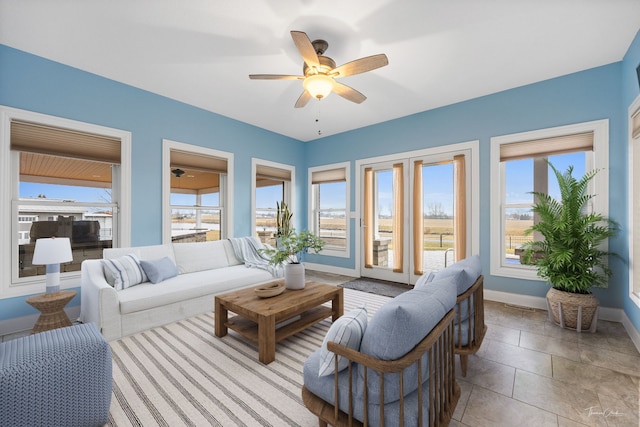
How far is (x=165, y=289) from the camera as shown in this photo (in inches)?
112

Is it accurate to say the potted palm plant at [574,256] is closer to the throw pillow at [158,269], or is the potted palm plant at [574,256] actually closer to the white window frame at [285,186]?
the white window frame at [285,186]

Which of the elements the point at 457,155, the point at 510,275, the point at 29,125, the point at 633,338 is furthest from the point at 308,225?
the point at 633,338

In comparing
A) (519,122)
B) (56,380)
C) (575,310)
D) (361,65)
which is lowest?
(575,310)

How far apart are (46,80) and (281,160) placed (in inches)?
133

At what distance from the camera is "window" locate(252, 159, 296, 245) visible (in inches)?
197

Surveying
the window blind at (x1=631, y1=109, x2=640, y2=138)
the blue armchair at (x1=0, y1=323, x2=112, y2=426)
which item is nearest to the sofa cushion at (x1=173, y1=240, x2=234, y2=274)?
the blue armchair at (x1=0, y1=323, x2=112, y2=426)

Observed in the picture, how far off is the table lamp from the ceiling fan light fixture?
282 cm

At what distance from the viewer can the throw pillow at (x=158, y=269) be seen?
9.89 feet

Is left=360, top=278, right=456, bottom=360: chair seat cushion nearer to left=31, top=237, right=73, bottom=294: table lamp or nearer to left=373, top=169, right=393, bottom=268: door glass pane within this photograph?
left=31, top=237, right=73, bottom=294: table lamp

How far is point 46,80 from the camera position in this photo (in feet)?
9.23

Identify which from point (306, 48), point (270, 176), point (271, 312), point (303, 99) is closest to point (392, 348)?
point (271, 312)

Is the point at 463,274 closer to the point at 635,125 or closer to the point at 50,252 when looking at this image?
the point at 635,125

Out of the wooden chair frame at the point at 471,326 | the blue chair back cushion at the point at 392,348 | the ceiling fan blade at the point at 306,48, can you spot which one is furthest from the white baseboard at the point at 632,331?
the ceiling fan blade at the point at 306,48

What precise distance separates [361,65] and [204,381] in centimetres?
281
